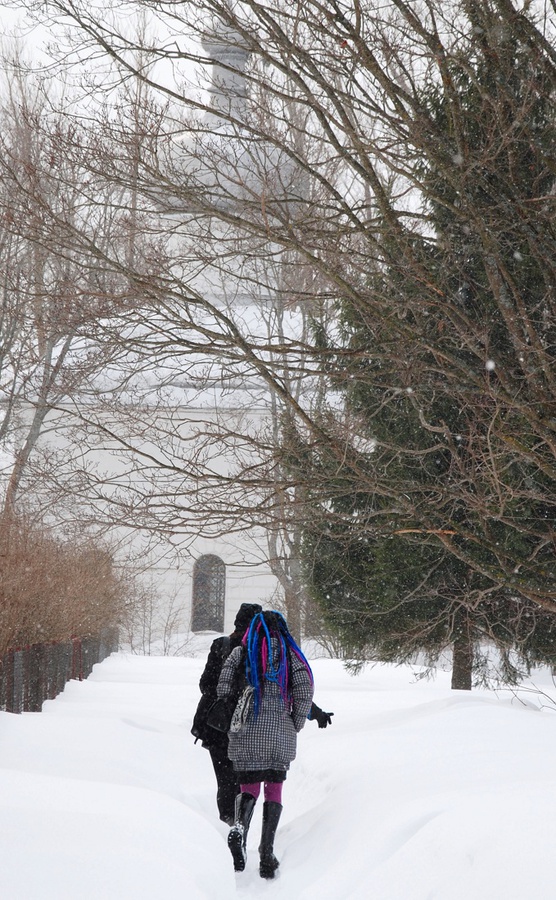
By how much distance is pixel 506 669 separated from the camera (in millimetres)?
11680

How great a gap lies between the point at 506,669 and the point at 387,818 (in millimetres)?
6303

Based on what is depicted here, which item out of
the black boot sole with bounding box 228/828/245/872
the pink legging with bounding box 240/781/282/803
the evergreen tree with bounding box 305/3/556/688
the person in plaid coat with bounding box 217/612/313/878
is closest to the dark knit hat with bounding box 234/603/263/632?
the person in plaid coat with bounding box 217/612/313/878

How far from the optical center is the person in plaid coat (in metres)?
6.04

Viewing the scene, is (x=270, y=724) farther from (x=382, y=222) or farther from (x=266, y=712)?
(x=382, y=222)

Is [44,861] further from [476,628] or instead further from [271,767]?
[476,628]

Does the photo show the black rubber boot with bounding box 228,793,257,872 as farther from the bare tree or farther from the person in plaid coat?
the bare tree

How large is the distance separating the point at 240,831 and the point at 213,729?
36.0 inches

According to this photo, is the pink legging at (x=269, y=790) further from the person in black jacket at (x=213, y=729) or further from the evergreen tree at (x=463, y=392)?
the evergreen tree at (x=463, y=392)

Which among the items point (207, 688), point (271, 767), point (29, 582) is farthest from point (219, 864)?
point (29, 582)

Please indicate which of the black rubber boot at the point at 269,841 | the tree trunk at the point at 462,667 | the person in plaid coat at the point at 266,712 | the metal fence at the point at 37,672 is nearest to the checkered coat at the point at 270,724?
the person in plaid coat at the point at 266,712

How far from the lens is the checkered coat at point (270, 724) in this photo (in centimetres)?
604

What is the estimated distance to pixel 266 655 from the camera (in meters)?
6.13

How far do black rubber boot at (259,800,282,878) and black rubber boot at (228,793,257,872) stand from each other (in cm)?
11

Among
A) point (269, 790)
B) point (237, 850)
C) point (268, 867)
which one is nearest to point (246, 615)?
point (269, 790)
